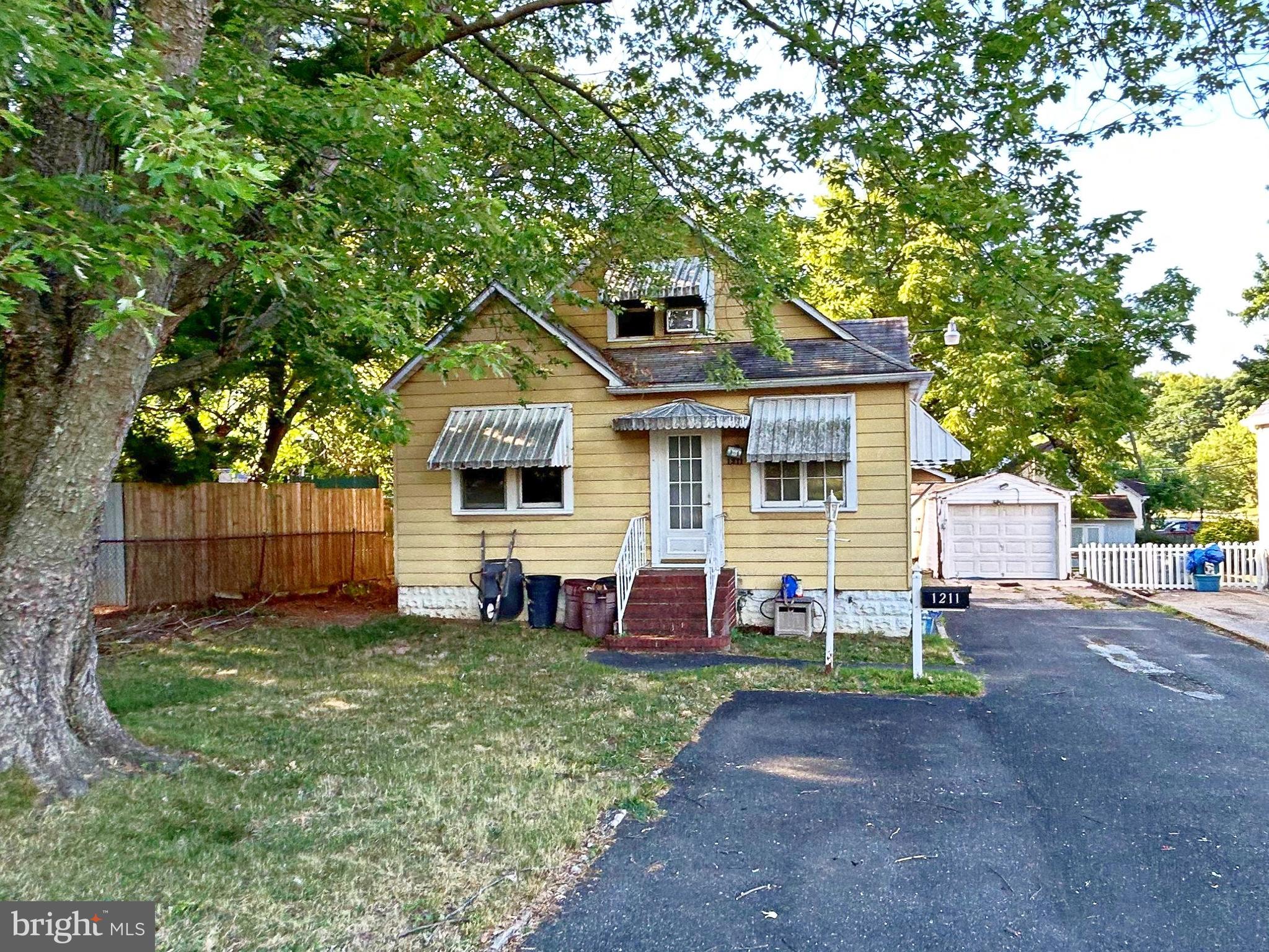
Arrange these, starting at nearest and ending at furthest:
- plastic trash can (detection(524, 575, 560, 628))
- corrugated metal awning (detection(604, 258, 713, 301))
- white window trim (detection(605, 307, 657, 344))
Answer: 1. corrugated metal awning (detection(604, 258, 713, 301))
2. plastic trash can (detection(524, 575, 560, 628))
3. white window trim (detection(605, 307, 657, 344))

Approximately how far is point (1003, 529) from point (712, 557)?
39.3ft

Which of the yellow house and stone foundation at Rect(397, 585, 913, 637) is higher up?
the yellow house

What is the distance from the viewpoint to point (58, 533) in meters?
4.81

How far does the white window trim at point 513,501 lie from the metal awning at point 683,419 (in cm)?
127

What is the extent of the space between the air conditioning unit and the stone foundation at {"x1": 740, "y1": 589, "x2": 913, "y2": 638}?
432 centimetres

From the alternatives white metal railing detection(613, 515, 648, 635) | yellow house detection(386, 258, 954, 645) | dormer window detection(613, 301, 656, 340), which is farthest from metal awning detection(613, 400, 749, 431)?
dormer window detection(613, 301, 656, 340)

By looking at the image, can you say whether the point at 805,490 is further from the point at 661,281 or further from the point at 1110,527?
the point at 1110,527

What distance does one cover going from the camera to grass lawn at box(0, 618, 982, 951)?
3.53 metres

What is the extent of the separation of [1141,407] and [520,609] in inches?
675

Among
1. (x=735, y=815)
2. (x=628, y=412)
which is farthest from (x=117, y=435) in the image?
(x=628, y=412)

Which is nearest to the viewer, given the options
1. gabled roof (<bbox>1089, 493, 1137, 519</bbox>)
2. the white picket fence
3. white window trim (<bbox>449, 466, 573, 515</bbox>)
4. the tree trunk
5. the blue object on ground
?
the tree trunk

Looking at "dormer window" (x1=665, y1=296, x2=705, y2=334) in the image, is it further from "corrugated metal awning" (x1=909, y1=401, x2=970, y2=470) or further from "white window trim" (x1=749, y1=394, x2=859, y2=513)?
"corrugated metal awning" (x1=909, y1=401, x2=970, y2=470)

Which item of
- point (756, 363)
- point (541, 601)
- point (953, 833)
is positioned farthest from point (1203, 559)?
point (953, 833)

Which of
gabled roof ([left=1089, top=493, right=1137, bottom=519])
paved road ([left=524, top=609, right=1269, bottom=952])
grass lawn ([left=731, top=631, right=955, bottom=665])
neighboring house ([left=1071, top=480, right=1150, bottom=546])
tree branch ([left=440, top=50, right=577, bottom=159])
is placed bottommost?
grass lawn ([left=731, top=631, right=955, bottom=665])
